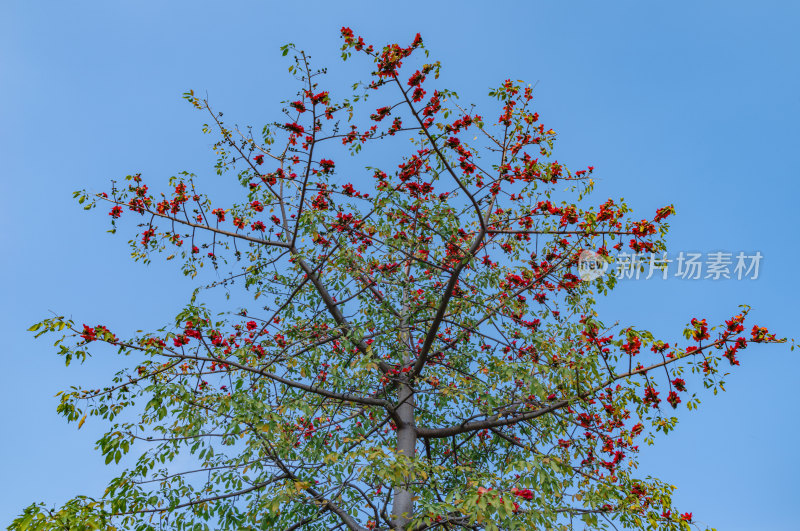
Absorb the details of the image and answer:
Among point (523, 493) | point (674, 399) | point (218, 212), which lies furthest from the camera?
point (218, 212)

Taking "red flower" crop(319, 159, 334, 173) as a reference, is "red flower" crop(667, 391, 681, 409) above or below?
below

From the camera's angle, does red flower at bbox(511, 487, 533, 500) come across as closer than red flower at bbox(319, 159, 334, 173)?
Yes

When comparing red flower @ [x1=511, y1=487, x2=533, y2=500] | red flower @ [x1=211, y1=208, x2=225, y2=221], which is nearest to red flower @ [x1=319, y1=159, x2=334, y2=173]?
red flower @ [x1=211, y1=208, x2=225, y2=221]

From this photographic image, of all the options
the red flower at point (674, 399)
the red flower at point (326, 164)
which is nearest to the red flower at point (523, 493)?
the red flower at point (674, 399)

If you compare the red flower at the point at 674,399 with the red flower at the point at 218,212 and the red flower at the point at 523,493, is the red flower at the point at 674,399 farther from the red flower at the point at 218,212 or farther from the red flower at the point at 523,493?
the red flower at the point at 218,212

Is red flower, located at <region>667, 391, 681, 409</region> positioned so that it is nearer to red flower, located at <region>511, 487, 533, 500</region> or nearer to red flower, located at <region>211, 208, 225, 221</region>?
red flower, located at <region>511, 487, 533, 500</region>

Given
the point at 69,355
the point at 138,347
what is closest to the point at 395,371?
the point at 138,347

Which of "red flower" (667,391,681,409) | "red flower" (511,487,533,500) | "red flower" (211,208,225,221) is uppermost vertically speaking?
"red flower" (211,208,225,221)

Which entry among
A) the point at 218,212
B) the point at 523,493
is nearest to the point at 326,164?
the point at 218,212

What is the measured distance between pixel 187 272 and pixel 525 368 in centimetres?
426

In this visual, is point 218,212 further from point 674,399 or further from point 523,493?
point 674,399

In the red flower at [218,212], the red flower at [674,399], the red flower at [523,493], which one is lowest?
the red flower at [523,493]

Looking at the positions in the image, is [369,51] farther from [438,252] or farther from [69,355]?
[69,355]

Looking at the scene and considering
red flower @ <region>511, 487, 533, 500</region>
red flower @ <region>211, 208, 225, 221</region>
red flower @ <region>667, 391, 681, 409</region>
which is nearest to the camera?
red flower @ <region>511, 487, 533, 500</region>
